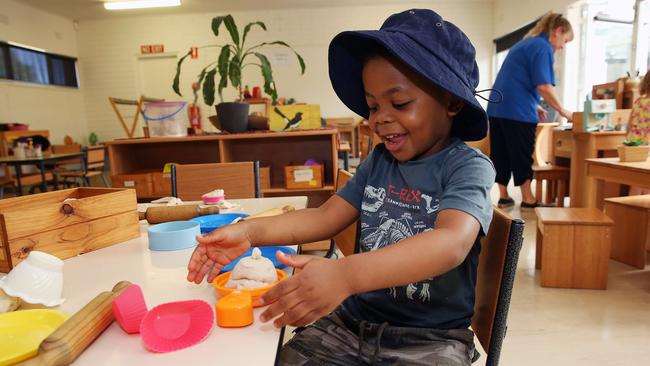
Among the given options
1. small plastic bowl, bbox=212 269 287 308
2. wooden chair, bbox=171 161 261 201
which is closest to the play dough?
small plastic bowl, bbox=212 269 287 308

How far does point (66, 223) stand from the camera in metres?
0.92

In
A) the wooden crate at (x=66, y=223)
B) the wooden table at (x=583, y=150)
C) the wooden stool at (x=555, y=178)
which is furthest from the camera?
the wooden stool at (x=555, y=178)

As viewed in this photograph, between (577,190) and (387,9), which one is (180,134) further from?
(387,9)

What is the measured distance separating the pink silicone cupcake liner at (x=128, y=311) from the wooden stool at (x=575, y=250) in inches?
85.4

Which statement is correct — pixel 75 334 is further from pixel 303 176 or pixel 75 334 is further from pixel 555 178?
pixel 555 178

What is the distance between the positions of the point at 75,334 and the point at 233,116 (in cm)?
255

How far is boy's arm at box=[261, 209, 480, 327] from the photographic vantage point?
21.7 inches

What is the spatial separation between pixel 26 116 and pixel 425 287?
8.59 meters

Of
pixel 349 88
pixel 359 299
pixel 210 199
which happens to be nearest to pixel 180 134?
pixel 210 199

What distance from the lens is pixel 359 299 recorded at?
3.11 feet

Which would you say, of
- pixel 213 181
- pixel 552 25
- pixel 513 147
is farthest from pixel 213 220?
pixel 552 25

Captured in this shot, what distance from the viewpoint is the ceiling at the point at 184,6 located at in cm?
734

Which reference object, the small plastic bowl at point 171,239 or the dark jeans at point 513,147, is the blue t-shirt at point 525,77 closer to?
the dark jeans at point 513,147

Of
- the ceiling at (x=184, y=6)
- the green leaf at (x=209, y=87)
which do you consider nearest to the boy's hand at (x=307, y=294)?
the green leaf at (x=209, y=87)
